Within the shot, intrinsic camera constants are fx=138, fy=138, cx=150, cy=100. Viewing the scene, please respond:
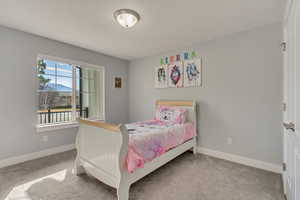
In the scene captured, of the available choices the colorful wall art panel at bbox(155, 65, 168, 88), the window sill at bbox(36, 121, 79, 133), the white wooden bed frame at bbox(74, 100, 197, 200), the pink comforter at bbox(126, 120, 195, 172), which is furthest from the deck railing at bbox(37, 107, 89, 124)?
the colorful wall art panel at bbox(155, 65, 168, 88)

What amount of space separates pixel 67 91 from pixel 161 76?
2373mm

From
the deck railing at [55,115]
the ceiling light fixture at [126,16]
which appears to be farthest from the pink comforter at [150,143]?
the deck railing at [55,115]

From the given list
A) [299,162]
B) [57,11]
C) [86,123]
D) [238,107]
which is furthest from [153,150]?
[57,11]

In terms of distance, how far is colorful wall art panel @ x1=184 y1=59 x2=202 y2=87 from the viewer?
3.12 meters

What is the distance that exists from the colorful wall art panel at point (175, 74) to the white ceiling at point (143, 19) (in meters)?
0.55

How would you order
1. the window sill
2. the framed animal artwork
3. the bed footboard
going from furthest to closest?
the framed animal artwork, the window sill, the bed footboard

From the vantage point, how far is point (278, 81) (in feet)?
7.47

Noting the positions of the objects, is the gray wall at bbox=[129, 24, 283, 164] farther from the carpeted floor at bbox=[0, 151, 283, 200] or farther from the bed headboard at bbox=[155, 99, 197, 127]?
the carpeted floor at bbox=[0, 151, 283, 200]

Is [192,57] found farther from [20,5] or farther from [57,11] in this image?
[20,5]

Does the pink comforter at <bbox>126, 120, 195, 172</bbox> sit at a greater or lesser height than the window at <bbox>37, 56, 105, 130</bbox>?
lesser

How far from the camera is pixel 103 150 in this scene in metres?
1.75

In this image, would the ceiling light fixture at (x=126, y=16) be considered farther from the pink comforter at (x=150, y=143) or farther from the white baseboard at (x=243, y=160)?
the white baseboard at (x=243, y=160)

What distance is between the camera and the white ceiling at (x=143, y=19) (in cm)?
185

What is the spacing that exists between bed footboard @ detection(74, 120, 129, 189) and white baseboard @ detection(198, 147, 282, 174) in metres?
2.13
